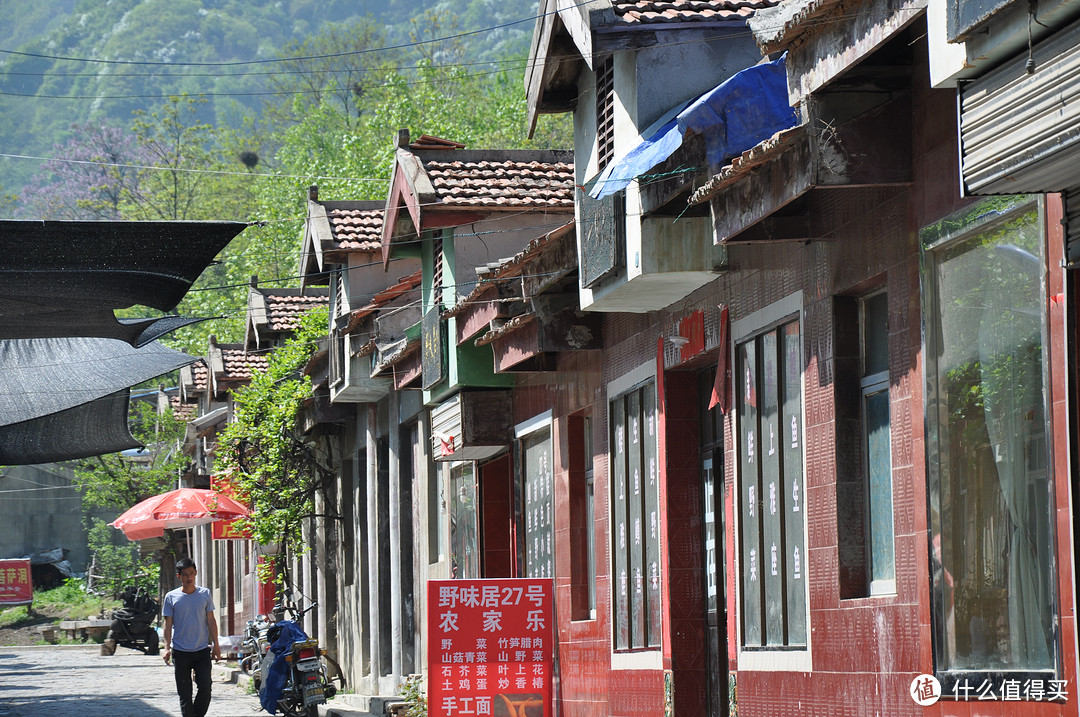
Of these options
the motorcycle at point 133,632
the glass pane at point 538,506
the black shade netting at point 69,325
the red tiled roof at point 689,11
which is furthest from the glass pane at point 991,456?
the motorcycle at point 133,632

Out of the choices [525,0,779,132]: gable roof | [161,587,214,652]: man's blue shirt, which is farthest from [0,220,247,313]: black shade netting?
[161,587,214,652]: man's blue shirt

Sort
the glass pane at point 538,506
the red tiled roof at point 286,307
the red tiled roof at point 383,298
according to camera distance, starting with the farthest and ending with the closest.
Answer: the red tiled roof at point 286,307, the red tiled roof at point 383,298, the glass pane at point 538,506

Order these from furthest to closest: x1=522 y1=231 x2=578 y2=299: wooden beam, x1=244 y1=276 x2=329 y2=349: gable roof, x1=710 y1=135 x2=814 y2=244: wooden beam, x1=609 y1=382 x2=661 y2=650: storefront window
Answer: x1=244 y1=276 x2=329 y2=349: gable roof, x1=522 y1=231 x2=578 y2=299: wooden beam, x1=609 y1=382 x2=661 y2=650: storefront window, x1=710 y1=135 x2=814 y2=244: wooden beam

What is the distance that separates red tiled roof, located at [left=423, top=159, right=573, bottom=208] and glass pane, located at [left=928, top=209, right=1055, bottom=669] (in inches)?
370

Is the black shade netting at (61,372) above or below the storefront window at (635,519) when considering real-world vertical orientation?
above

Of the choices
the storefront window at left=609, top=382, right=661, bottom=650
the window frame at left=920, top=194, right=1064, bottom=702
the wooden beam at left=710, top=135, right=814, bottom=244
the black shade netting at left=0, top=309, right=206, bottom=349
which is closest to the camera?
the window frame at left=920, top=194, right=1064, bottom=702

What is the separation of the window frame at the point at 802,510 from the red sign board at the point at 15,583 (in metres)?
38.6

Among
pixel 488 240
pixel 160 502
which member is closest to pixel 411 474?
pixel 488 240

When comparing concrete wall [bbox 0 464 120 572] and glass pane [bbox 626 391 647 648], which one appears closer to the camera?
glass pane [bbox 626 391 647 648]

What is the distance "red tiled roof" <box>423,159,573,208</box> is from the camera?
1650 centimetres

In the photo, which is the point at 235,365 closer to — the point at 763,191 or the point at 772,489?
the point at 772,489

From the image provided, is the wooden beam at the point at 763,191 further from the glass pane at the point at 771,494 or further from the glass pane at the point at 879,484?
the glass pane at the point at 879,484

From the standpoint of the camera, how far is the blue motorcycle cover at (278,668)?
1645cm

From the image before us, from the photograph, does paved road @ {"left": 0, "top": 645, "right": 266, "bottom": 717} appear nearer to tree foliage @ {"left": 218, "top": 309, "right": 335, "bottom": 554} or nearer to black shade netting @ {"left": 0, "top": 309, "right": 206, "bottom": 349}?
tree foliage @ {"left": 218, "top": 309, "right": 335, "bottom": 554}
